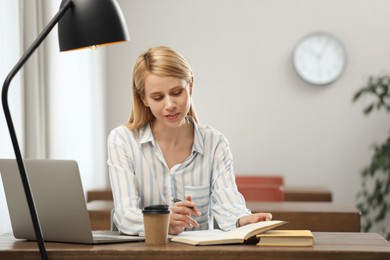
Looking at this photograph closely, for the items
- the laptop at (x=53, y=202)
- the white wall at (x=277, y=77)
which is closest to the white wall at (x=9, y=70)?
the laptop at (x=53, y=202)

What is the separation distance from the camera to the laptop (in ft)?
7.58

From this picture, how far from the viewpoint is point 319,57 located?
274 inches

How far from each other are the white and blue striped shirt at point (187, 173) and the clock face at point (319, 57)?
4124 mm

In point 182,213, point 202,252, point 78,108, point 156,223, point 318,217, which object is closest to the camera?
point 202,252

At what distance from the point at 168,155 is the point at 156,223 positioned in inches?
21.9

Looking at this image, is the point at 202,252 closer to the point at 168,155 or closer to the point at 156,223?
the point at 156,223

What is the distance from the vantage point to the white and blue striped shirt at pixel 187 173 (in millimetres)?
2756

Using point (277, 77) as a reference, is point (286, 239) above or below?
below

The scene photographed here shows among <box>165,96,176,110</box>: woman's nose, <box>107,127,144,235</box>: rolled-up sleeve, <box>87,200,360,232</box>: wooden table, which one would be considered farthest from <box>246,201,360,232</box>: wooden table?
<box>165,96,176,110</box>: woman's nose

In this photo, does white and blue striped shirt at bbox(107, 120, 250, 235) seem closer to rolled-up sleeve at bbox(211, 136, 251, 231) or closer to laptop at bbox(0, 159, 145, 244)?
rolled-up sleeve at bbox(211, 136, 251, 231)

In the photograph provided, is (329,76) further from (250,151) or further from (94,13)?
(94,13)

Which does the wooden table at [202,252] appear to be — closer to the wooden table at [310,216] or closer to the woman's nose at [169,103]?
the woman's nose at [169,103]

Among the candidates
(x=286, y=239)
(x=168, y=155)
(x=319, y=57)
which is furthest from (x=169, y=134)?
(x=319, y=57)

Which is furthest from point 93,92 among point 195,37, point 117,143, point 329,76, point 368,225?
point 117,143
